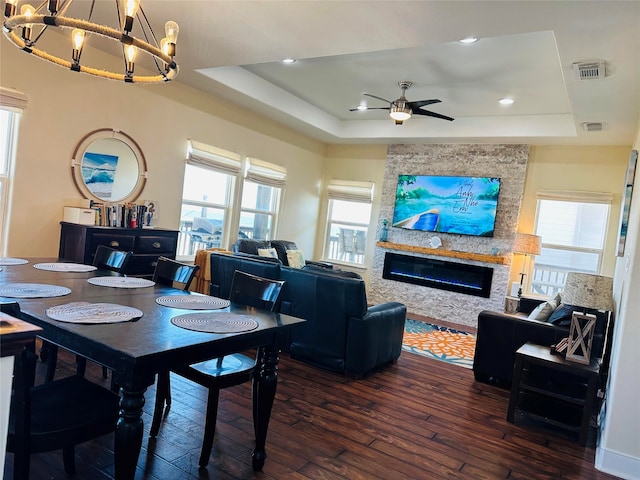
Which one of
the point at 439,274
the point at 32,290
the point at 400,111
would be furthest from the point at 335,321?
the point at 439,274

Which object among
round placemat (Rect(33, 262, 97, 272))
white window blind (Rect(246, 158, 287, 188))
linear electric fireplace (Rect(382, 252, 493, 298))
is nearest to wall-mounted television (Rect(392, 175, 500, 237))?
linear electric fireplace (Rect(382, 252, 493, 298))

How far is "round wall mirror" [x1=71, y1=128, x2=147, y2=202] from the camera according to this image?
14.7ft

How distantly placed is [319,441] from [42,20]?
2542 millimetres

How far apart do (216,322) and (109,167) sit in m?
3.47

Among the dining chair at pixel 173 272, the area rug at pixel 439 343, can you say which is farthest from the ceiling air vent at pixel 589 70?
the dining chair at pixel 173 272

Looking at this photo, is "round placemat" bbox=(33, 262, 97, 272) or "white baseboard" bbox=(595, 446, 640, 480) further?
"round placemat" bbox=(33, 262, 97, 272)

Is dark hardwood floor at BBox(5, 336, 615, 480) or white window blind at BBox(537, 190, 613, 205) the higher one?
white window blind at BBox(537, 190, 613, 205)

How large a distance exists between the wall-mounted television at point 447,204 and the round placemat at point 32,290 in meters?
5.77

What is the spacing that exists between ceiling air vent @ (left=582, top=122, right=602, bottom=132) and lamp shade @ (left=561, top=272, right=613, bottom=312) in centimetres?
254

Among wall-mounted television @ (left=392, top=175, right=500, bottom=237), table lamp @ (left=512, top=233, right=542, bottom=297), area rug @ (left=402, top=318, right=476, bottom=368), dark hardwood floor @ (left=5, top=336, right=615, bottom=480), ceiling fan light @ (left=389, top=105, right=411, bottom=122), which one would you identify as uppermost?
ceiling fan light @ (left=389, top=105, right=411, bottom=122)

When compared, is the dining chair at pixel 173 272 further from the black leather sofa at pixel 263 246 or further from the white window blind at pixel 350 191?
the white window blind at pixel 350 191

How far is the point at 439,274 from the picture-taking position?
23.1 ft

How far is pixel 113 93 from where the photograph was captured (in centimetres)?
466

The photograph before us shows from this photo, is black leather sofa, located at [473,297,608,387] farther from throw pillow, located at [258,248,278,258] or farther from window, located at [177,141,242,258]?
window, located at [177,141,242,258]
